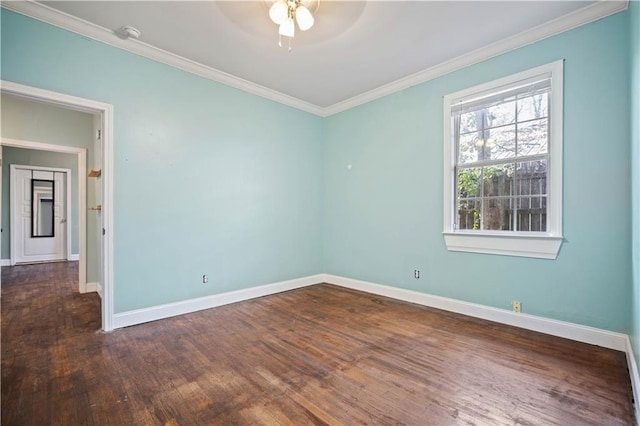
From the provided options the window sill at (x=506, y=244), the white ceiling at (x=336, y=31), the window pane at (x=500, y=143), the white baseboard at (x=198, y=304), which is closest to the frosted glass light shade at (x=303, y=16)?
the white ceiling at (x=336, y=31)

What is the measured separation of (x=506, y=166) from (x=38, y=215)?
9.87 m

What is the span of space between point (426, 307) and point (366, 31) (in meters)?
3.21

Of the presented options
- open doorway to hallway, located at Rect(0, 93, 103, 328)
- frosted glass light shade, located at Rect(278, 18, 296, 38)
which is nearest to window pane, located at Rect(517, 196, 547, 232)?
frosted glass light shade, located at Rect(278, 18, 296, 38)

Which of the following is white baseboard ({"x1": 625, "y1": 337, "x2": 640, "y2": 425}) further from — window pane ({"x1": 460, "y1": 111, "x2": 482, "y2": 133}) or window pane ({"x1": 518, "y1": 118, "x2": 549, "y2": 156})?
window pane ({"x1": 460, "y1": 111, "x2": 482, "y2": 133})

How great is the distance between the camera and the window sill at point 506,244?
8.83ft

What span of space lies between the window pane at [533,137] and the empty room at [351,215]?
22mm

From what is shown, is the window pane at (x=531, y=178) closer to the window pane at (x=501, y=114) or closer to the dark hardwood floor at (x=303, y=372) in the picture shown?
the window pane at (x=501, y=114)

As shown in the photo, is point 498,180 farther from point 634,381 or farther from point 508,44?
point 634,381

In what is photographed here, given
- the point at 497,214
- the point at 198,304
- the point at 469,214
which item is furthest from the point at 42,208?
the point at 497,214

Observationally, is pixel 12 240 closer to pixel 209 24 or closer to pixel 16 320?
pixel 16 320

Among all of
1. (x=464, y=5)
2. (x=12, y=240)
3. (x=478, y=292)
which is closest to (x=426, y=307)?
(x=478, y=292)

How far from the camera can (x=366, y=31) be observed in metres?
2.78

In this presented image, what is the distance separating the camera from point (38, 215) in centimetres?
698

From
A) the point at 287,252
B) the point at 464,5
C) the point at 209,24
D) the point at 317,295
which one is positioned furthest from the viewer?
the point at 287,252
